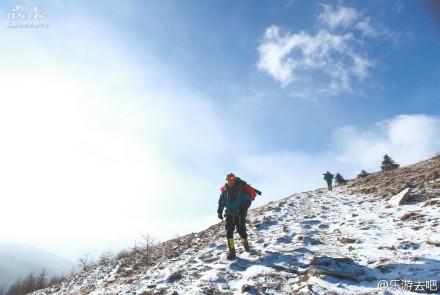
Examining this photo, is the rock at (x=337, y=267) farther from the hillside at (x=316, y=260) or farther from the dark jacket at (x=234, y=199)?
the dark jacket at (x=234, y=199)

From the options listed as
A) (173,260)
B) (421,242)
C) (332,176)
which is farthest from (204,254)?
(332,176)

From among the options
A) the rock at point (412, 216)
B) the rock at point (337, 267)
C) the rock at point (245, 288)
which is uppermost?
the rock at point (412, 216)

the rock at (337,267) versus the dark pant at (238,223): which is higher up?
Answer: the dark pant at (238,223)

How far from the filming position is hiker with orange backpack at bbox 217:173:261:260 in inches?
436

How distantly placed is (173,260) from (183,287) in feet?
11.0

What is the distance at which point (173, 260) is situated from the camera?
11.8 m

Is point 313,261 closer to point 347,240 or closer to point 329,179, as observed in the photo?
point 347,240

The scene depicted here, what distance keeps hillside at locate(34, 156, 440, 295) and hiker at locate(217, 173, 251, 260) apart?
89 centimetres

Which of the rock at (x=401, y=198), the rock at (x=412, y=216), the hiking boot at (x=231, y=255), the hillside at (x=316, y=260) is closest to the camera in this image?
the hillside at (x=316, y=260)

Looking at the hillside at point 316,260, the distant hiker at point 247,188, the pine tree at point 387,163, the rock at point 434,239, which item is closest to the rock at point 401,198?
the hillside at point 316,260

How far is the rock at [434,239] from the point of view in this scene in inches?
343

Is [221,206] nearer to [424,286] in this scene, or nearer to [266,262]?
[266,262]

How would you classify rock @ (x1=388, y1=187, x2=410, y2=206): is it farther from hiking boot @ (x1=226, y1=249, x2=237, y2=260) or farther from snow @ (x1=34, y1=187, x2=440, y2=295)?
hiking boot @ (x1=226, y1=249, x2=237, y2=260)

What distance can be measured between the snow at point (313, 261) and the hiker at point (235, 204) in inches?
35.1
